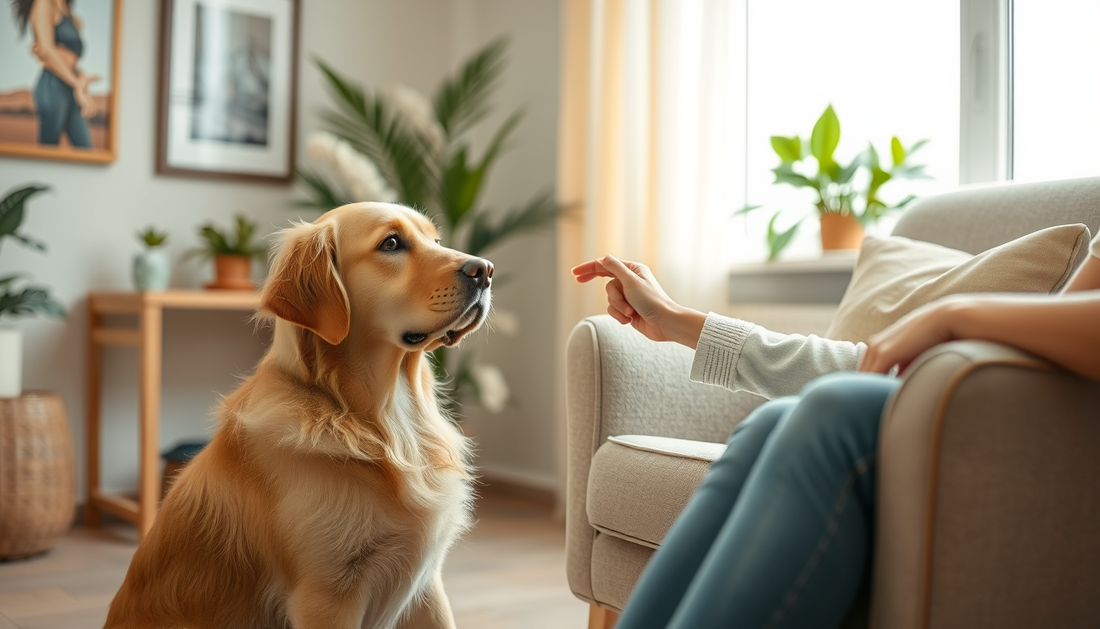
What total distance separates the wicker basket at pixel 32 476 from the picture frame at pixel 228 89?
1.00m

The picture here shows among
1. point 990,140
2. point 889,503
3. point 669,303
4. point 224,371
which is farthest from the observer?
point 224,371

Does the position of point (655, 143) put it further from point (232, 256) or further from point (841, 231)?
point (232, 256)

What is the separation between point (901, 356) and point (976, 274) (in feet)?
2.17

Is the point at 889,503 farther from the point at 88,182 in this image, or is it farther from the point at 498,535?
the point at 88,182

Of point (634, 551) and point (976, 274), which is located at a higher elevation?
point (976, 274)

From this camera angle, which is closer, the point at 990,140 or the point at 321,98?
the point at 990,140

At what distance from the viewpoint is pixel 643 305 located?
4.95 feet

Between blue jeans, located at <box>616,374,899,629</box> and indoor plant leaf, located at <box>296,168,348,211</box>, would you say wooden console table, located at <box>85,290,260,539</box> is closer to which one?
indoor plant leaf, located at <box>296,168,348,211</box>

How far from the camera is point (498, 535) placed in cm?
300

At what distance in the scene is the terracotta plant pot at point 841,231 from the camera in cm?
258

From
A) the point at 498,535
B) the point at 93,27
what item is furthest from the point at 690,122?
the point at 93,27

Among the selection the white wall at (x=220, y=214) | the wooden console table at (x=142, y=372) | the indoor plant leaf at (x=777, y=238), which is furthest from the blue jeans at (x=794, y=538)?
the white wall at (x=220, y=214)

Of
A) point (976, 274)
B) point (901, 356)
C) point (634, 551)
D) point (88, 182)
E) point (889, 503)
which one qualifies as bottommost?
point (634, 551)

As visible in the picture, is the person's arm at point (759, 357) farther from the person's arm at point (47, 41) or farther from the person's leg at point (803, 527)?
the person's arm at point (47, 41)
